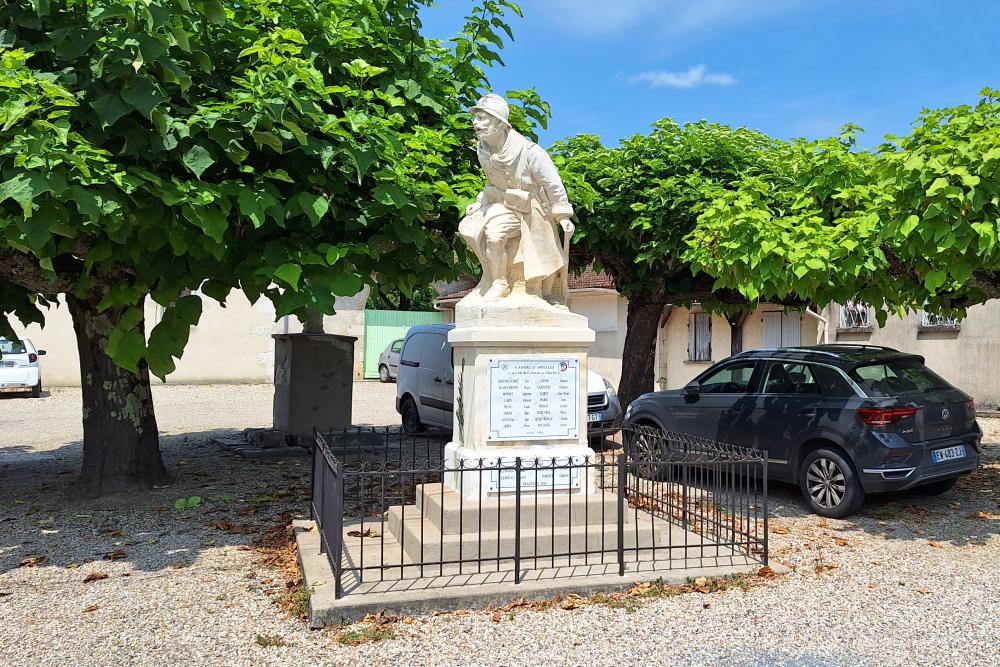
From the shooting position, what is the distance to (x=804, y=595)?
5.00 m

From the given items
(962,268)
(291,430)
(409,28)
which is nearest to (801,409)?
(962,268)

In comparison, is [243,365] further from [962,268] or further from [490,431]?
[962,268]

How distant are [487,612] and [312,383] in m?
7.22

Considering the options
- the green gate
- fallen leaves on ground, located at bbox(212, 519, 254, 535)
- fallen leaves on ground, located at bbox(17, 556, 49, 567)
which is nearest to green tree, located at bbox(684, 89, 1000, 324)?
fallen leaves on ground, located at bbox(212, 519, 254, 535)

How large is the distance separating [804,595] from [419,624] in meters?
2.52

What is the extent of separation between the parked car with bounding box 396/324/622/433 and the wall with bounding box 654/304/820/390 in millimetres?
8769

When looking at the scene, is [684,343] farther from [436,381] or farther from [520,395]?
[520,395]

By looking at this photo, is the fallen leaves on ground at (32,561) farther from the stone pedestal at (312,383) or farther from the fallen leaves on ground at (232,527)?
the stone pedestal at (312,383)

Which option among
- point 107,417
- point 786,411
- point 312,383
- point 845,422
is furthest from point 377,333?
point 845,422

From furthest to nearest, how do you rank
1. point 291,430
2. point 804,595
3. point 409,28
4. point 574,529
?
1. point 291,430
2. point 409,28
3. point 574,529
4. point 804,595

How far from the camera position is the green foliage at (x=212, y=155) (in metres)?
4.75

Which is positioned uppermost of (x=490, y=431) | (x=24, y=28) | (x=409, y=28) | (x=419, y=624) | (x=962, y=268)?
Result: (x=409, y=28)

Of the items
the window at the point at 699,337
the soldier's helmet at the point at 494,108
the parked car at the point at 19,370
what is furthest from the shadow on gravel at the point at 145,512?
the window at the point at 699,337

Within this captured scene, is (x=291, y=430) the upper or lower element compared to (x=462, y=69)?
lower
